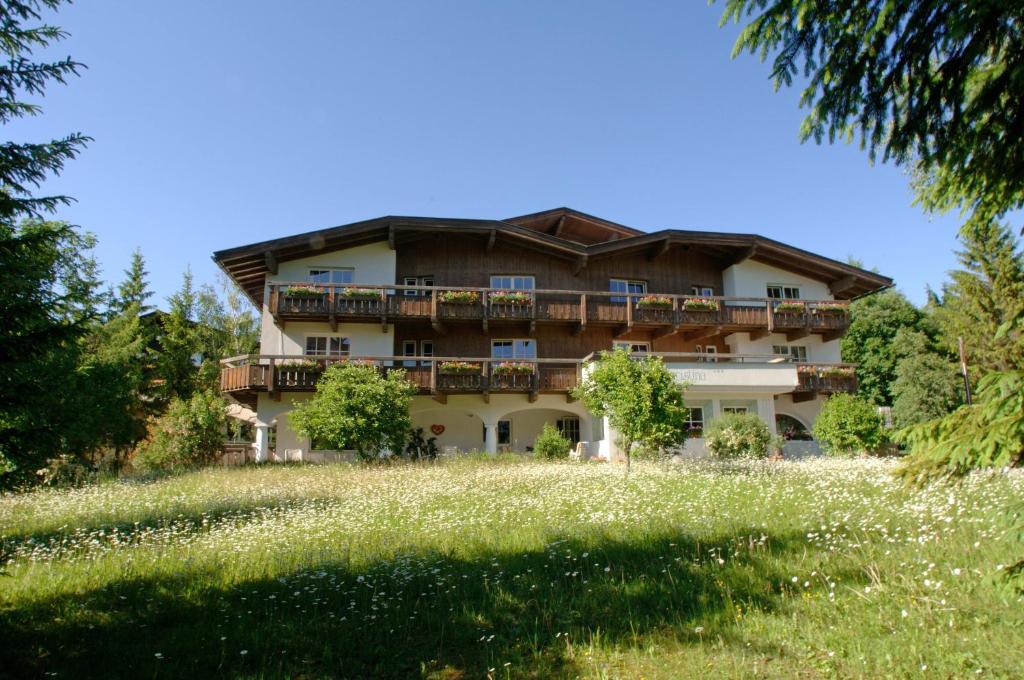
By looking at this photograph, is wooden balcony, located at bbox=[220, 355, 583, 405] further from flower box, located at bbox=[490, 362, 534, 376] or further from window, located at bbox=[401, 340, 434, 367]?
window, located at bbox=[401, 340, 434, 367]

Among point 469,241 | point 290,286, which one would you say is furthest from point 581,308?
point 290,286

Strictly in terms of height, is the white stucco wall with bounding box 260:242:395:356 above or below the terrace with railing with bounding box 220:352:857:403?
above

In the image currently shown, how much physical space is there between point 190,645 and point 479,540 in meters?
3.77

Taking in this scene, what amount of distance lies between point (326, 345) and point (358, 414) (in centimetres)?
795

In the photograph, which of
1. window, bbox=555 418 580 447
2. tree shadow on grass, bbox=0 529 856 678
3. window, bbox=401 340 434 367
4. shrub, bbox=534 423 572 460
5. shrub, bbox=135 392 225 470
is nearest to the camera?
tree shadow on grass, bbox=0 529 856 678

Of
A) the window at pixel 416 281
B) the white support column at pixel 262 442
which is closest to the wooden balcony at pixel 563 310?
the window at pixel 416 281

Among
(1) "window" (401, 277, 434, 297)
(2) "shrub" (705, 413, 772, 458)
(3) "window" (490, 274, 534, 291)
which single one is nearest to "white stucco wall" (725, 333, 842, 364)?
(2) "shrub" (705, 413, 772, 458)

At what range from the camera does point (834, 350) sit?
3116 cm

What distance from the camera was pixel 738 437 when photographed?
21391 millimetres

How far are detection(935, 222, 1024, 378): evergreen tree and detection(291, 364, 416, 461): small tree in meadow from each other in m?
32.4

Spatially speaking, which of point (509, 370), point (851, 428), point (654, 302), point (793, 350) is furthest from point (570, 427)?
point (793, 350)

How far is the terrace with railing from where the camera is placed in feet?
79.4

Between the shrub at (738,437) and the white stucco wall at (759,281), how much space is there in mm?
10028

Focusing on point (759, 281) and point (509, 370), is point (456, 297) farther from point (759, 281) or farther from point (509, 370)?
point (759, 281)
